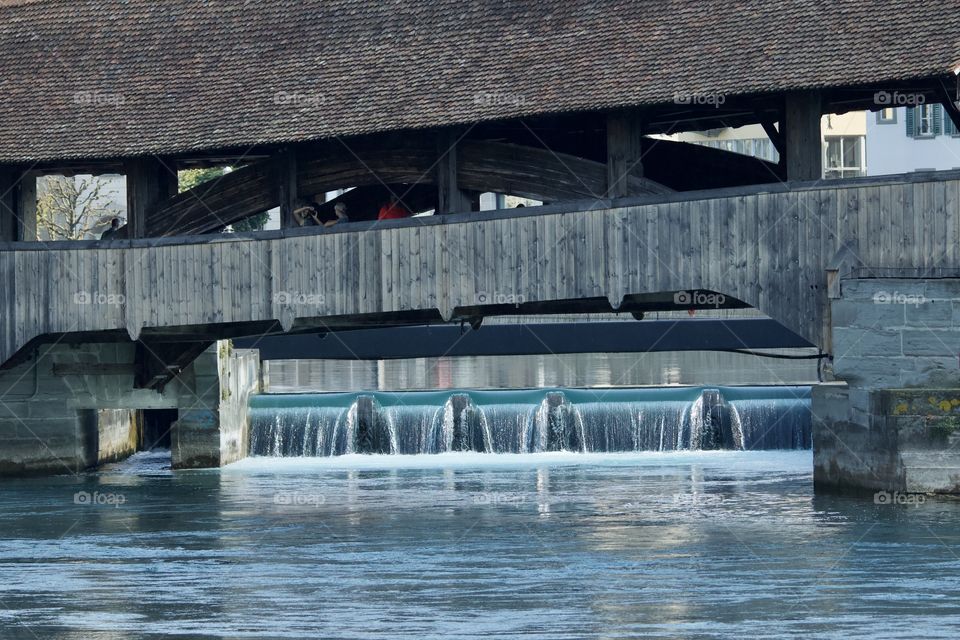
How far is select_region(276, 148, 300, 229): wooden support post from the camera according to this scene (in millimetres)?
19469

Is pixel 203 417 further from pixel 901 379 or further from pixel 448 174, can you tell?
pixel 901 379

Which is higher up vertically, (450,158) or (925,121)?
(925,121)

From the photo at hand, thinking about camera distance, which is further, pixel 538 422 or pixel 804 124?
pixel 538 422

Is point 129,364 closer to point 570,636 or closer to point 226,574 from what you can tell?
point 226,574

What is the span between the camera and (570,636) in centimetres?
1096

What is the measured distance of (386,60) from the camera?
1895 cm

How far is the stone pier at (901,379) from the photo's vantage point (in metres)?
16.0

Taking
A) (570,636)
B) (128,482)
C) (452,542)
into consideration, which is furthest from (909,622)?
(128,482)

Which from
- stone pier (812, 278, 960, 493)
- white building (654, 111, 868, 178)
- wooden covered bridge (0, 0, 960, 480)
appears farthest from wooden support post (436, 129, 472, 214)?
white building (654, 111, 868, 178)

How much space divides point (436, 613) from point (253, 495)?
750 cm

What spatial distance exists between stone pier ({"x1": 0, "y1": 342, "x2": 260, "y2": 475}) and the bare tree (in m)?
11.3

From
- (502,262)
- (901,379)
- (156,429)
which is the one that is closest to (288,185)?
(502,262)

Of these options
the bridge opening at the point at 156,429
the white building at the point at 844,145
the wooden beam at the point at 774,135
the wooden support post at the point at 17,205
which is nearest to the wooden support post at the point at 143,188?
the wooden support post at the point at 17,205

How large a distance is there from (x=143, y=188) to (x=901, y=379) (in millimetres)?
8190
